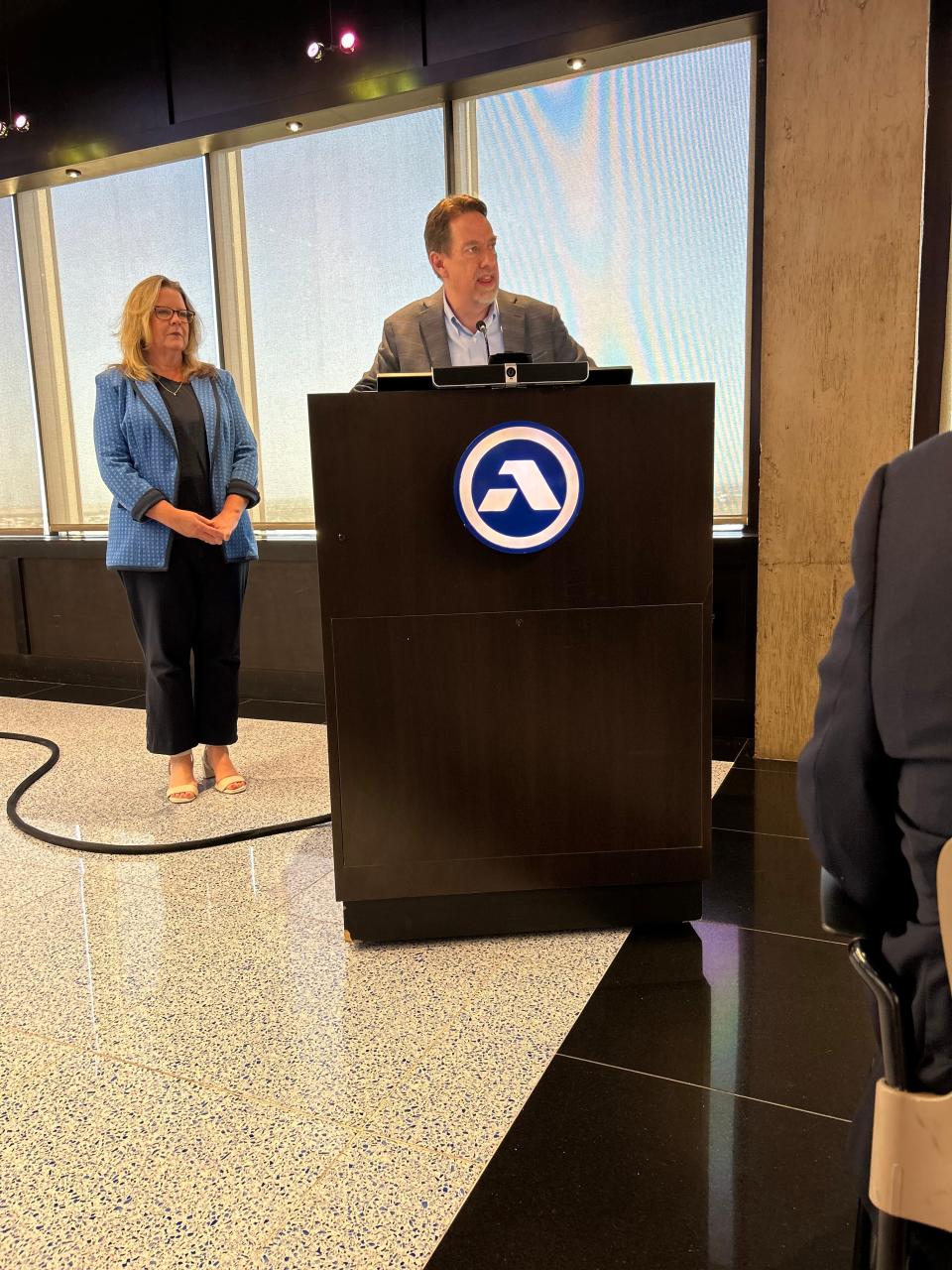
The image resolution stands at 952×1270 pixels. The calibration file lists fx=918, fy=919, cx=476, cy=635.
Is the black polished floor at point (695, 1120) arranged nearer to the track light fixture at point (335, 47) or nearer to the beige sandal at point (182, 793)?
the beige sandal at point (182, 793)

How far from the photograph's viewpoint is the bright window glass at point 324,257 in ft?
13.8

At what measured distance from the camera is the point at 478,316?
107 inches

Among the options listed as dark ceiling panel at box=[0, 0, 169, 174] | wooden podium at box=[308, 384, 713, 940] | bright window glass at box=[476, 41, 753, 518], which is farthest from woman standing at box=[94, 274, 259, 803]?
dark ceiling panel at box=[0, 0, 169, 174]

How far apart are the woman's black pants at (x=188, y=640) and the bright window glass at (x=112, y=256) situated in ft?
7.08

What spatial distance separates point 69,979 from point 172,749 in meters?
1.15

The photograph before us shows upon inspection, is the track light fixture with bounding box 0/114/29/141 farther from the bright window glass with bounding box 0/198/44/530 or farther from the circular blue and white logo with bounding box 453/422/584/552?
the circular blue and white logo with bounding box 453/422/584/552

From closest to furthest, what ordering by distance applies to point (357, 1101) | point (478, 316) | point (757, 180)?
point (357, 1101)
point (478, 316)
point (757, 180)

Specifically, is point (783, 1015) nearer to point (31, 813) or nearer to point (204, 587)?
point (204, 587)

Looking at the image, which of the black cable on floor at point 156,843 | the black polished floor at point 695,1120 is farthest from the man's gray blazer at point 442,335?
the black polished floor at point 695,1120

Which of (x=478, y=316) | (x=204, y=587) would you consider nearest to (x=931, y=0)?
(x=478, y=316)

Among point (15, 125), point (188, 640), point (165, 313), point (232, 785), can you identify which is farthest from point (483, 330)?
point (15, 125)

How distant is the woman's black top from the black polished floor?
193 cm

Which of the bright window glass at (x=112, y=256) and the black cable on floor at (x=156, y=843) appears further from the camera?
the bright window glass at (x=112, y=256)

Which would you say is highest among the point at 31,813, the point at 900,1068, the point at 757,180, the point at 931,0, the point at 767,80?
the point at 931,0
